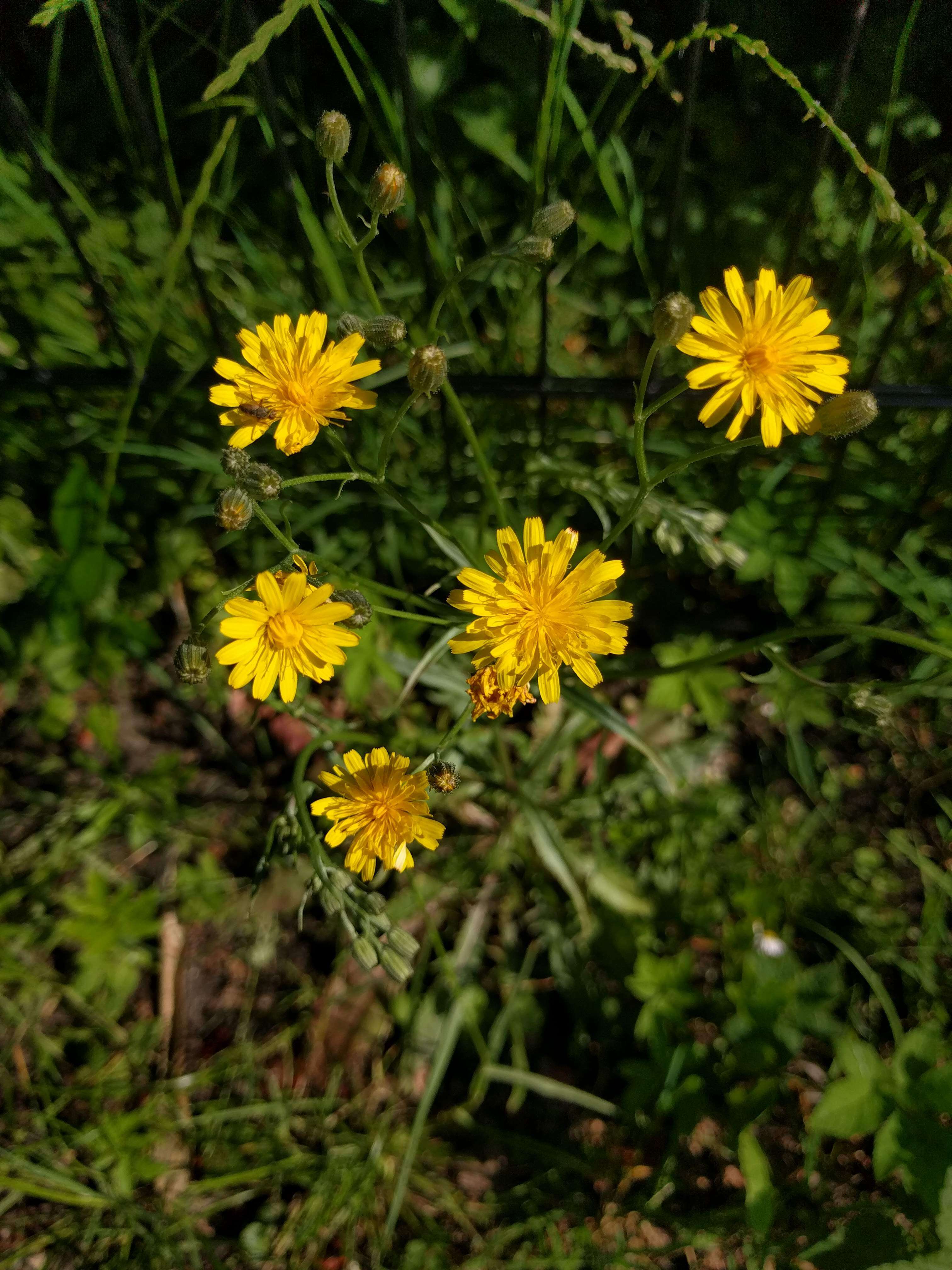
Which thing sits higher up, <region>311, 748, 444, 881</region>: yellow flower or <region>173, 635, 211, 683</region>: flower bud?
<region>173, 635, 211, 683</region>: flower bud

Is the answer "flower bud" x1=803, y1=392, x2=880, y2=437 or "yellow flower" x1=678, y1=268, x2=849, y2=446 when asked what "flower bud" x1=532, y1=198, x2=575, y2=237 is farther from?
"flower bud" x1=803, y1=392, x2=880, y2=437

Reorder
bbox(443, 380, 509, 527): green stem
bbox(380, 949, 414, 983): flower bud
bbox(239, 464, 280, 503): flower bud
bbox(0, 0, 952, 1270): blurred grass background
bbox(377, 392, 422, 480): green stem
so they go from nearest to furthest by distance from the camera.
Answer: bbox(377, 392, 422, 480): green stem
bbox(239, 464, 280, 503): flower bud
bbox(380, 949, 414, 983): flower bud
bbox(443, 380, 509, 527): green stem
bbox(0, 0, 952, 1270): blurred grass background

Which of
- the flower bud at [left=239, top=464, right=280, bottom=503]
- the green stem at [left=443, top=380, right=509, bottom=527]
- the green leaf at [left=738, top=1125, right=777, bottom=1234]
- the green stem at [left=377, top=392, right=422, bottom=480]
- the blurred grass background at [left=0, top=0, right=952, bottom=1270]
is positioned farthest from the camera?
the blurred grass background at [left=0, top=0, right=952, bottom=1270]

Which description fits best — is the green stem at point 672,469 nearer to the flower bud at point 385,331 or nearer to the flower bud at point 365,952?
the flower bud at point 385,331

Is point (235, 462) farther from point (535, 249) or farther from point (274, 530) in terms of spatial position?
point (535, 249)

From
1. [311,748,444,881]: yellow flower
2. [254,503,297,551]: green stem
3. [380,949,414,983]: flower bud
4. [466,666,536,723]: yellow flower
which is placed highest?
[254,503,297,551]: green stem

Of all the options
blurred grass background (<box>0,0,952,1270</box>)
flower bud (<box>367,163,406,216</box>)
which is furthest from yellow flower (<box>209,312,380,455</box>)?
blurred grass background (<box>0,0,952,1270</box>)

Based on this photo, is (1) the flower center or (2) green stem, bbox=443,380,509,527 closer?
(1) the flower center
